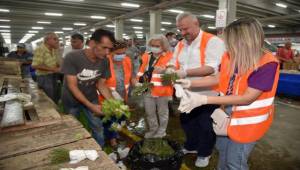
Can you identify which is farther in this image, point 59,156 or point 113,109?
point 113,109

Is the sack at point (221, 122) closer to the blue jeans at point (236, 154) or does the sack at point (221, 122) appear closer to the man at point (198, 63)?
the blue jeans at point (236, 154)

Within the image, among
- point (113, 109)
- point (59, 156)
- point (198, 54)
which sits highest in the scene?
point (198, 54)

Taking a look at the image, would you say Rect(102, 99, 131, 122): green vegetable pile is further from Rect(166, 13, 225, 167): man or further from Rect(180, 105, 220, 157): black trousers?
Rect(180, 105, 220, 157): black trousers

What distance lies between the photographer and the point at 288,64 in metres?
7.96

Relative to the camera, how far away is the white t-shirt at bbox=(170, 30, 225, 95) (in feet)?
9.08

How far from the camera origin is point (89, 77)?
2646 millimetres

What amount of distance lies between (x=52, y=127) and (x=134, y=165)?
3.30ft

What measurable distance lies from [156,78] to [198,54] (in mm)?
981

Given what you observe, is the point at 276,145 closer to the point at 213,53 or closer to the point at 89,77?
the point at 213,53

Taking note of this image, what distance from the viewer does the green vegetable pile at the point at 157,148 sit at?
8.41 feet

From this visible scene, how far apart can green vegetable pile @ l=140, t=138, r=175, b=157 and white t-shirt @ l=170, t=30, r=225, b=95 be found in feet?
2.68

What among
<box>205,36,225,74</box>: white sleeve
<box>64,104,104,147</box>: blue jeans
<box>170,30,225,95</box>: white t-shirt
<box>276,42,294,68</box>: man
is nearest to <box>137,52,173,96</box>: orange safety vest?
<box>170,30,225,95</box>: white t-shirt

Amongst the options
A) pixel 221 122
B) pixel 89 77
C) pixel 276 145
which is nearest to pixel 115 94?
pixel 89 77

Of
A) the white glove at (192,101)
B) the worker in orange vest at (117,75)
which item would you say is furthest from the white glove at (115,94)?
the white glove at (192,101)
